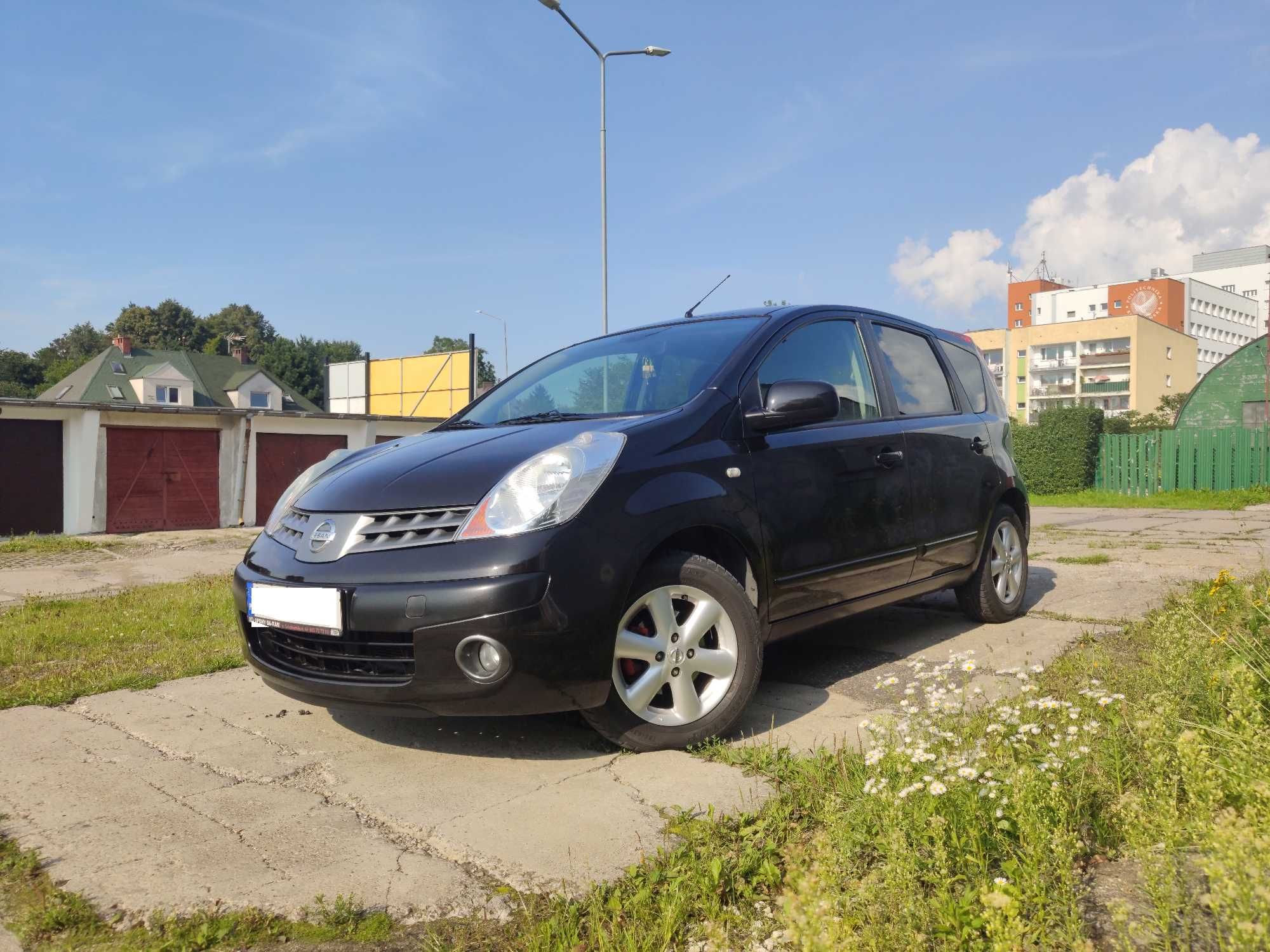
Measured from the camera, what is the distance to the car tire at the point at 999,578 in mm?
5285

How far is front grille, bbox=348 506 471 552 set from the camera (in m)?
3.00

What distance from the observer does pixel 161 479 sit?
2017cm

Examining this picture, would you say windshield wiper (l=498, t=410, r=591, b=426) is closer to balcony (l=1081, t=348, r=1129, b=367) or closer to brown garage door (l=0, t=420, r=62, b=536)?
brown garage door (l=0, t=420, r=62, b=536)

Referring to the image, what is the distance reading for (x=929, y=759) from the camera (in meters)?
2.47

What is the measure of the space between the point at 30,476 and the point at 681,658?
19.2 meters

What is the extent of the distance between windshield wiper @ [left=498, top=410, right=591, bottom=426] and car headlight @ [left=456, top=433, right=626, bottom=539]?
2.15 ft

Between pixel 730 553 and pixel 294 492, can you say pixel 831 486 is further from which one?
pixel 294 492

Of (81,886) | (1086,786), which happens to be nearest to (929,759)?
(1086,786)

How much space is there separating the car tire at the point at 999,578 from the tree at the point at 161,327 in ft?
303

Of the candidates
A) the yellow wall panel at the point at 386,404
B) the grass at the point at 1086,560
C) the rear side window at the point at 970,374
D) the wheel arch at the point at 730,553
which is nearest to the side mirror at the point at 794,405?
the wheel arch at the point at 730,553

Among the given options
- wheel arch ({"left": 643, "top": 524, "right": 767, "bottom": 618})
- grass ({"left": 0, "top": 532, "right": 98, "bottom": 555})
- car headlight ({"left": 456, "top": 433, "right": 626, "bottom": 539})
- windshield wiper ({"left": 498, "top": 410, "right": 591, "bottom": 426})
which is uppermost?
windshield wiper ({"left": 498, "top": 410, "right": 591, "bottom": 426})

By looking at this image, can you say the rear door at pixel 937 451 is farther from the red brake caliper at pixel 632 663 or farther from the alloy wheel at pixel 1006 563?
the red brake caliper at pixel 632 663

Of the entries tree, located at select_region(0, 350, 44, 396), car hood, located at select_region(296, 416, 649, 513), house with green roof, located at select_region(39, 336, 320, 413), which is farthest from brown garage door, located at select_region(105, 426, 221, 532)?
tree, located at select_region(0, 350, 44, 396)

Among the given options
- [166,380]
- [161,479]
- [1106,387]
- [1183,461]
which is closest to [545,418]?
[161,479]
